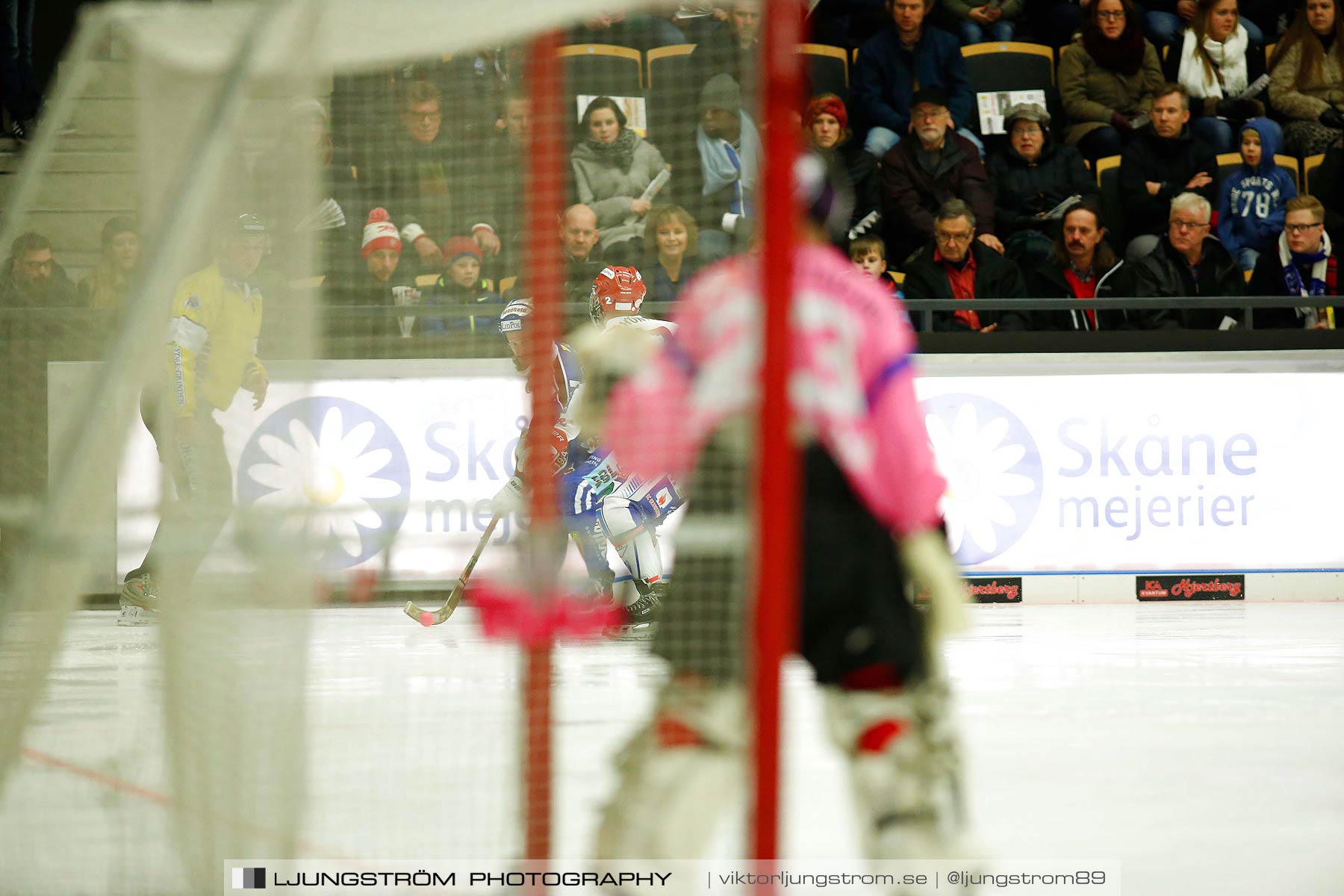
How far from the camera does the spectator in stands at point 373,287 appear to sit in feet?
7.36

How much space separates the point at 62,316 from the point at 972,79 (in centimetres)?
880

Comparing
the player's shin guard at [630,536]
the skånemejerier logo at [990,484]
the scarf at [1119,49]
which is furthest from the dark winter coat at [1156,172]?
the player's shin guard at [630,536]

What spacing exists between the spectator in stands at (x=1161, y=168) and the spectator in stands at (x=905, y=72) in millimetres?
1089

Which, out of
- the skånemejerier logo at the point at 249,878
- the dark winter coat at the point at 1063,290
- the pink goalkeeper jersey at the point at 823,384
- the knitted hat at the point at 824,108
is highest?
the knitted hat at the point at 824,108

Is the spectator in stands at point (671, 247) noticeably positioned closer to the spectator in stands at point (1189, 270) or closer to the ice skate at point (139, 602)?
the ice skate at point (139, 602)

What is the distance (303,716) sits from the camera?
98.6 inches

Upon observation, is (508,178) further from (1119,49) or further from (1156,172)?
(1119,49)

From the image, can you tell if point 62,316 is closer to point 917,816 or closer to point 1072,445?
point 917,816

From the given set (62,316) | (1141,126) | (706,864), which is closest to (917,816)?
(706,864)

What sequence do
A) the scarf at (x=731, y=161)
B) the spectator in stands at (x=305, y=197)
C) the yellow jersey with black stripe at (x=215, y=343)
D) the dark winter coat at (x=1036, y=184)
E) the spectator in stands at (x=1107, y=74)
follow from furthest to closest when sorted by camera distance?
the spectator in stands at (x=1107, y=74), the dark winter coat at (x=1036, y=184), the yellow jersey with black stripe at (x=215, y=343), the spectator in stands at (x=305, y=197), the scarf at (x=731, y=161)

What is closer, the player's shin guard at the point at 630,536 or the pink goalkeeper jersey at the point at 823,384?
the pink goalkeeper jersey at the point at 823,384

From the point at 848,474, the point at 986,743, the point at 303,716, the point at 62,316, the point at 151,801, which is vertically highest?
the point at 62,316

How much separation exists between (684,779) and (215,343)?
1.16 meters

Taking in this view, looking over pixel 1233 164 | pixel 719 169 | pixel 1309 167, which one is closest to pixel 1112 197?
pixel 1233 164
